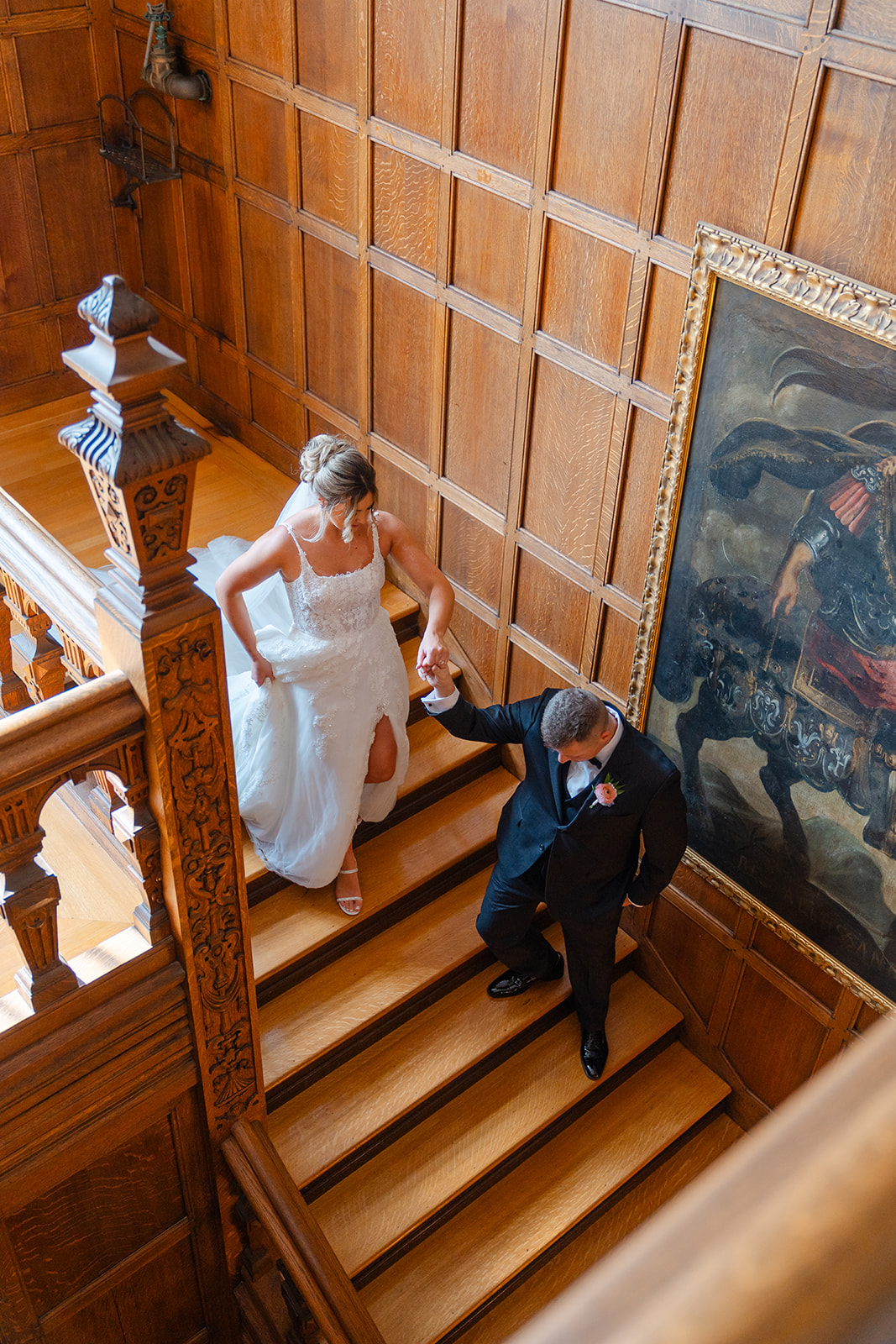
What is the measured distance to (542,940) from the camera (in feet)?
15.6

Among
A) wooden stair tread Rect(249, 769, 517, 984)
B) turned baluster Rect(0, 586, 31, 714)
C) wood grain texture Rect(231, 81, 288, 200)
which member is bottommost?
wooden stair tread Rect(249, 769, 517, 984)

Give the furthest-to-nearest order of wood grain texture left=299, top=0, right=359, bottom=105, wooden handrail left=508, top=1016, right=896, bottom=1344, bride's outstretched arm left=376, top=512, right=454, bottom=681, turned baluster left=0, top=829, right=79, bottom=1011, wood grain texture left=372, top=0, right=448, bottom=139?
wood grain texture left=299, top=0, right=359, bottom=105
bride's outstretched arm left=376, top=512, right=454, bottom=681
wood grain texture left=372, top=0, right=448, bottom=139
turned baluster left=0, top=829, right=79, bottom=1011
wooden handrail left=508, top=1016, right=896, bottom=1344

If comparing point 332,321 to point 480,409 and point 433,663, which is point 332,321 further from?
point 433,663

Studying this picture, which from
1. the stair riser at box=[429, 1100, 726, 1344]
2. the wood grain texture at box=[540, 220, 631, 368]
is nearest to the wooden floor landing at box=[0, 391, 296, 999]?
the wood grain texture at box=[540, 220, 631, 368]

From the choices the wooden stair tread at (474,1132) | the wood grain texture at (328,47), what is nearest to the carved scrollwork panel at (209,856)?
the wooden stair tread at (474,1132)

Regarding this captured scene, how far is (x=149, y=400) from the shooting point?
7.47 ft

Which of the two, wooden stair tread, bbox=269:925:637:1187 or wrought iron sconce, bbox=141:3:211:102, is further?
wrought iron sconce, bbox=141:3:211:102

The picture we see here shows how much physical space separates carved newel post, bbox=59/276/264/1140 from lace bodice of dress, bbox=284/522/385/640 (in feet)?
3.87

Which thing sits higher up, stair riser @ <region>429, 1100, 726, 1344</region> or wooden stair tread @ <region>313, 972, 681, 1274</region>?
wooden stair tread @ <region>313, 972, 681, 1274</region>

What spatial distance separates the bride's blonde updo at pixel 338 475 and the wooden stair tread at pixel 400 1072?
6.61 feet

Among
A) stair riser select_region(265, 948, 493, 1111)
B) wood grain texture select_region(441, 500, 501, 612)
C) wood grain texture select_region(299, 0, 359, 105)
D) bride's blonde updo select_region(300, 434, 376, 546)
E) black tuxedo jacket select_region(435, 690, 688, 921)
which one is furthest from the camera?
wood grain texture select_region(441, 500, 501, 612)

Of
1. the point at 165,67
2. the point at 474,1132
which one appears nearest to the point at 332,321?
the point at 165,67

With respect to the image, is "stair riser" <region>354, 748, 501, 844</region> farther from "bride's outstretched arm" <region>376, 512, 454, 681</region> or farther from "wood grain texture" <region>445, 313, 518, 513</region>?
"wood grain texture" <region>445, 313, 518, 513</region>

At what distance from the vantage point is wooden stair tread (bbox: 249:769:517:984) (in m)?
4.49
